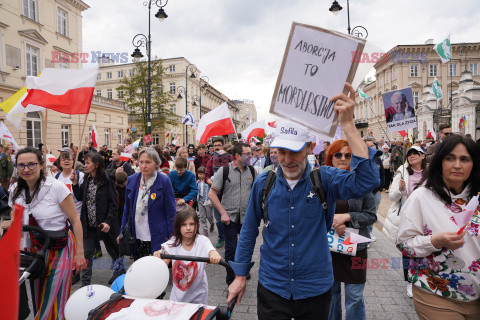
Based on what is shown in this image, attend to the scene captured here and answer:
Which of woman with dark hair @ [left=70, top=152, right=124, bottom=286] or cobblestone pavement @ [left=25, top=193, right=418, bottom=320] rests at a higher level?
woman with dark hair @ [left=70, top=152, right=124, bottom=286]

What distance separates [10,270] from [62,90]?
401cm

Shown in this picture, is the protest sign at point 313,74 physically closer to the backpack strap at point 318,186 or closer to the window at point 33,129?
the backpack strap at point 318,186

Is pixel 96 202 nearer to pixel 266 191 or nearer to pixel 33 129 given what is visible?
pixel 266 191

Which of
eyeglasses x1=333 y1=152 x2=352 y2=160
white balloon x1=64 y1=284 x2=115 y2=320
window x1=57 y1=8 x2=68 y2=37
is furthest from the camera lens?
window x1=57 y1=8 x2=68 y2=37

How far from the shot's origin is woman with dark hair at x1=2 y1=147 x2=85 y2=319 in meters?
3.03

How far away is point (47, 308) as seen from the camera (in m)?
3.02

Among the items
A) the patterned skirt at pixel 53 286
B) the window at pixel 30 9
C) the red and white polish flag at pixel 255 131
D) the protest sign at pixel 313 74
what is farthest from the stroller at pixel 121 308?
the window at pixel 30 9

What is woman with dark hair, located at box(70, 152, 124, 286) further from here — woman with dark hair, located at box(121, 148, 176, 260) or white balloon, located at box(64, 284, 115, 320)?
white balloon, located at box(64, 284, 115, 320)

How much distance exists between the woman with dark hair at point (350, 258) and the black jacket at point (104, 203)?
10.9 feet

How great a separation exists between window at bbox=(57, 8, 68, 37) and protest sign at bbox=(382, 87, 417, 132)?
2788 cm

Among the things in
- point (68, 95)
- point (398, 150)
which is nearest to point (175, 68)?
point (398, 150)

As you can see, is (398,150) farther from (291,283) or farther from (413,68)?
(413,68)

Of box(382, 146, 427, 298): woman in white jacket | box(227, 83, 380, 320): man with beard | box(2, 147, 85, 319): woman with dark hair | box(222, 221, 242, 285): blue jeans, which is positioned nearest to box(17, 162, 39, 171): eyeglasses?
box(2, 147, 85, 319): woman with dark hair

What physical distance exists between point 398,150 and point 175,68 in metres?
57.7
